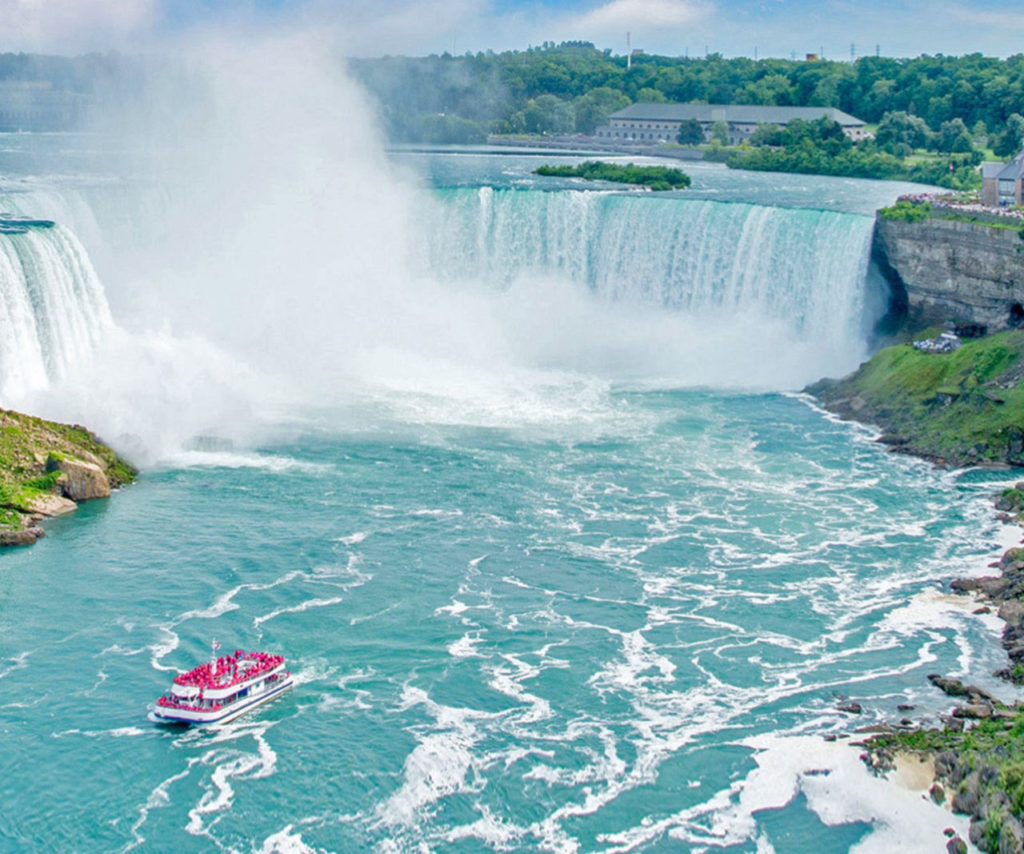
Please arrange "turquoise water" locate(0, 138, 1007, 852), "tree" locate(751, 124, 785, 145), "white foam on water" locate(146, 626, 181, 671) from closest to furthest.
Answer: "turquoise water" locate(0, 138, 1007, 852)
"white foam on water" locate(146, 626, 181, 671)
"tree" locate(751, 124, 785, 145)

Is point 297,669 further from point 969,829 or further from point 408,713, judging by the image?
point 969,829

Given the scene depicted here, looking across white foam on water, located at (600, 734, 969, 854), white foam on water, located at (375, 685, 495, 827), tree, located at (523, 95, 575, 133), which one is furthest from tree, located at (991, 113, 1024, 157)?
white foam on water, located at (375, 685, 495, 827)

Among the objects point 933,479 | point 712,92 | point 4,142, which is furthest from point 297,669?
point 712,92

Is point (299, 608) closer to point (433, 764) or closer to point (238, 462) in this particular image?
point (433, 764)

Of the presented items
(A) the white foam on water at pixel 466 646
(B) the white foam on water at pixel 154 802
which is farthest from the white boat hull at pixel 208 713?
(A) the white foam on water at pixel 466 646

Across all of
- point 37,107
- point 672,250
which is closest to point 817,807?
point 672,250

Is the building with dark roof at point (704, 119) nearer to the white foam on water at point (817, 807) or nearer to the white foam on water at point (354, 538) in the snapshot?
the white foam on water at point (354, 538)

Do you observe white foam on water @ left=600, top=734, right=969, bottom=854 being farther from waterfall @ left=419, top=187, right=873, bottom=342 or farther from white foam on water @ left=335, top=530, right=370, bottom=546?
waterfall @ left=419, top=187, right=873, bottom=342
